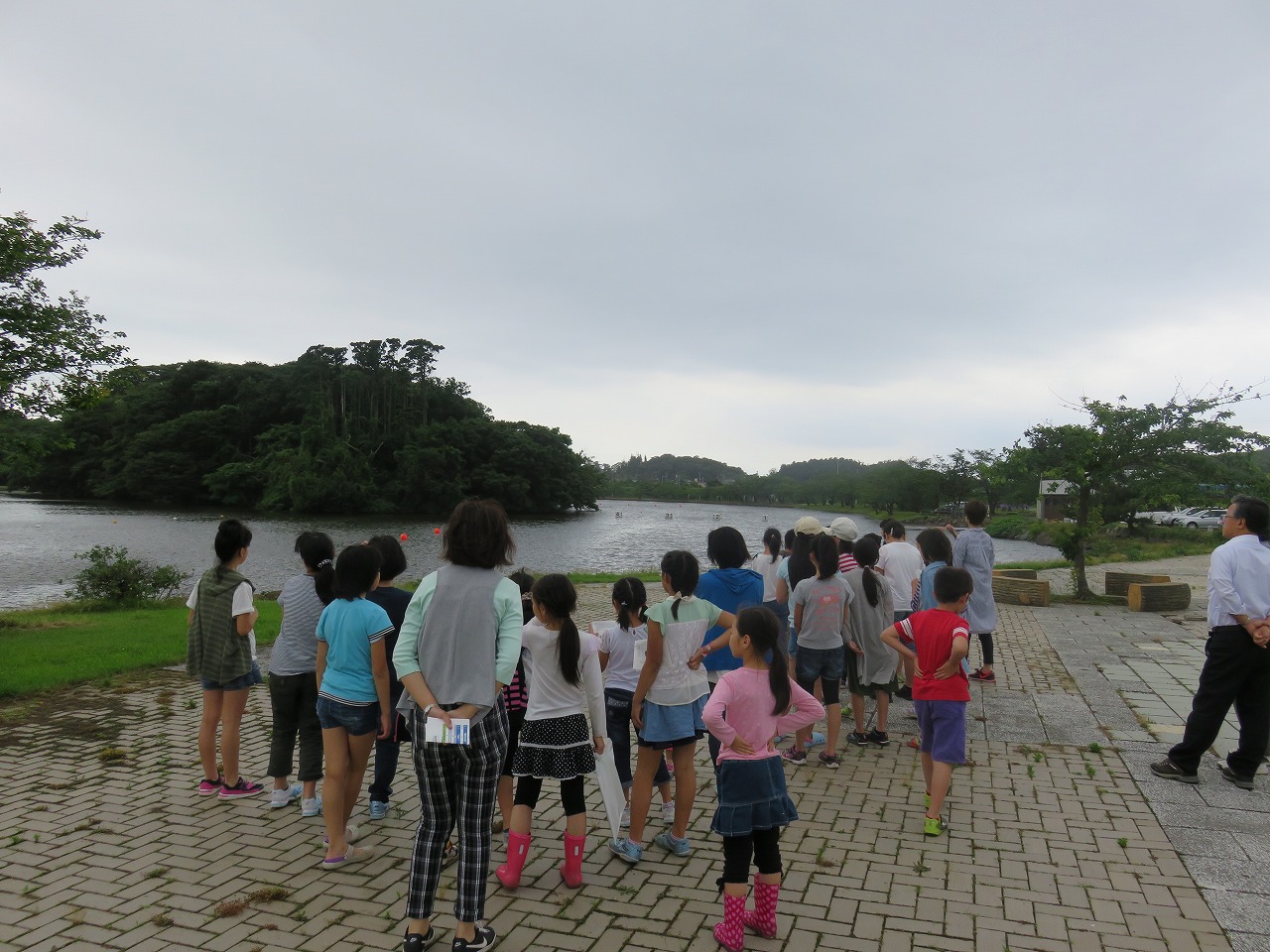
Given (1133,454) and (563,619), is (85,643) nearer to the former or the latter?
(563,619)

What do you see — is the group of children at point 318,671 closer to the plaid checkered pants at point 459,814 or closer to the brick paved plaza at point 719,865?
the brick paved plaza at point 719,865

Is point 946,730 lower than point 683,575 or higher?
lower

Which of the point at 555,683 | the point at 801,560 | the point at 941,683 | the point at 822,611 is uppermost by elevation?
the point at 801,560

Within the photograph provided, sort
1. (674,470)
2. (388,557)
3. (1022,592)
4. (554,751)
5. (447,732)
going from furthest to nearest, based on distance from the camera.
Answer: (674,470) < (1022,592) < (388,557) < (554,751) < (447,732)

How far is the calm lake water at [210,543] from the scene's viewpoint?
84.1ft

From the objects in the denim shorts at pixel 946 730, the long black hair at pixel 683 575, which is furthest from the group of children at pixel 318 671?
the denim shorts at pixel 946 730

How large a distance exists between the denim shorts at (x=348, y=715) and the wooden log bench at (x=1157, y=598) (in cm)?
1318

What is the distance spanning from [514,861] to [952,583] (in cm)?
271

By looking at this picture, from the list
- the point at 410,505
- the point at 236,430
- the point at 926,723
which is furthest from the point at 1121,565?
the point at 236,430

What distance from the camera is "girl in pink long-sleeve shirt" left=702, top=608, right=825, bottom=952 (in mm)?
3150

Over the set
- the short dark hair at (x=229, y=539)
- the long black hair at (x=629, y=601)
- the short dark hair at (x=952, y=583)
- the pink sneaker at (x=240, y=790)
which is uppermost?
the short dark hair at (x=229, y=539)

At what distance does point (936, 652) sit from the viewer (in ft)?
14.2

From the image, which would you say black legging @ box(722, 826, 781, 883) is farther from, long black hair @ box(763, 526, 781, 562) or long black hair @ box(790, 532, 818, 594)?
long black hair @ box(763, 526, 781, 562)

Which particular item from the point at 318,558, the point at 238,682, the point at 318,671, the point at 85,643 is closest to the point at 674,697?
the point at 318,671
